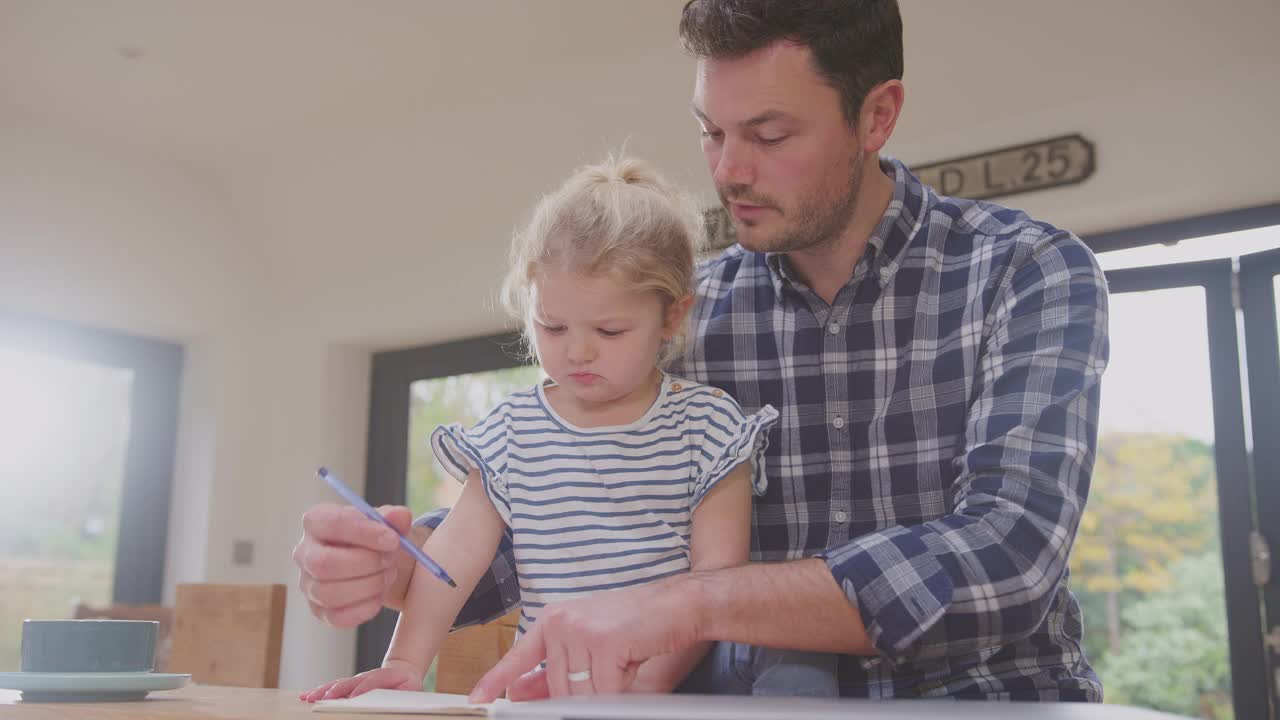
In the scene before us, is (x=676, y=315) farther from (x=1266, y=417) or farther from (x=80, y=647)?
(x=1266, y=417)

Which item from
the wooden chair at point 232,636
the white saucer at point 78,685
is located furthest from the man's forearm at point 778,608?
the wooden chair at point 232,636

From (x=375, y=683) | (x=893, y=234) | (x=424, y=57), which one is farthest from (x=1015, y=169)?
(x=375, y=683)

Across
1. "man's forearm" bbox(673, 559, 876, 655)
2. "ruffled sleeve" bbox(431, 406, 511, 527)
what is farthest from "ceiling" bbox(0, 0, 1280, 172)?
"man's forearm" bbox(673, 559, 876, 655)

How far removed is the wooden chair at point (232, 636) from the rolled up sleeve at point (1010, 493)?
1200 millimetres

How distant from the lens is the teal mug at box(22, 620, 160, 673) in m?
1.00

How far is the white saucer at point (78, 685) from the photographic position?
93 cm

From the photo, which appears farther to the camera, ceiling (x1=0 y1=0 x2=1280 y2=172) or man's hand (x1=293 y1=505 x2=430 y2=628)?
ceiling (x1=0 y1=0 x2=1280 y2=172)

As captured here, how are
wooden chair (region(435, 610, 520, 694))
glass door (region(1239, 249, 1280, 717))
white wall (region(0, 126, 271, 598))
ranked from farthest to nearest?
1. white wall (region(0, 126, 271, 598))
2. glass door (region(1239, 249, 1280, 717))
3. wooden chair (region(435, 610, 520, 694))

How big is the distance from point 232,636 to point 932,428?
1283 mm

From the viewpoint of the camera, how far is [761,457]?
1.19m

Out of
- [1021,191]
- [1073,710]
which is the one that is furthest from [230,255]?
[1073,710]

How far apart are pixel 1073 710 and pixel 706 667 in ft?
1.36

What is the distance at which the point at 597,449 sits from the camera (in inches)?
45.6

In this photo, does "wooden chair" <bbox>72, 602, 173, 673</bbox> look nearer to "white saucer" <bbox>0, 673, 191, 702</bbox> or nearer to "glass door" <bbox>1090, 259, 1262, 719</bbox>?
"white saucer" <bbox>0, 673, 191, 702</bbox>
